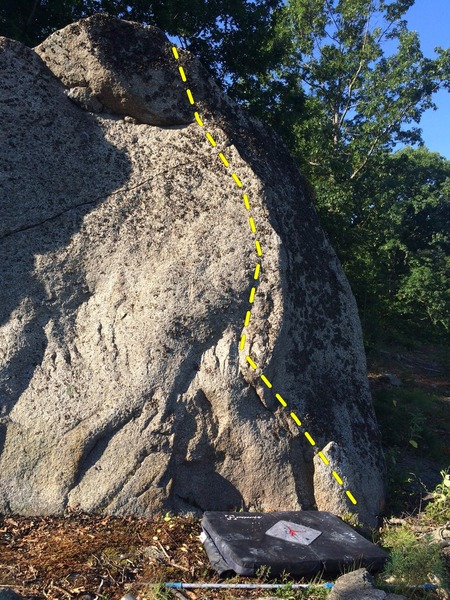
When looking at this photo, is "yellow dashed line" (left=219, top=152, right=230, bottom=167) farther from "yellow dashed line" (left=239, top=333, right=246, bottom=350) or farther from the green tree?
the green tree

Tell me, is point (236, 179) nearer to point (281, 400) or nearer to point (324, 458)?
point (281, 400)

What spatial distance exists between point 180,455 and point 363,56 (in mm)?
17534

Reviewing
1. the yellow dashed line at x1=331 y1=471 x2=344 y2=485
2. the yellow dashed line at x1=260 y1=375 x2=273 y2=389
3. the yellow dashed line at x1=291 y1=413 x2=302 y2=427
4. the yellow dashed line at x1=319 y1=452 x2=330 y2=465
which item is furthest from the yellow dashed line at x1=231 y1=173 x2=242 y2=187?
the yellow dashed line at x1=331 y1=471 x2=344 y2=485

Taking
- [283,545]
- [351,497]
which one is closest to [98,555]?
[283,545]

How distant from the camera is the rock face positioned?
434cm

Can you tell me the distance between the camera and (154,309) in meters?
4.65

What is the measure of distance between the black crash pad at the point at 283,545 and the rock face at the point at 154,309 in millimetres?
437

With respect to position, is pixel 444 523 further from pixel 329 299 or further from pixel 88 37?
pixel 88 37

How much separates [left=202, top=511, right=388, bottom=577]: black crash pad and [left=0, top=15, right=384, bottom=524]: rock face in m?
0.44

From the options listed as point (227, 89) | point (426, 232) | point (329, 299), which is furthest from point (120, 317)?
point (426, 232)

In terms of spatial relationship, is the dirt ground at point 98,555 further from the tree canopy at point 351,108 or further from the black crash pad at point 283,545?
the tree canopy at point 351,108

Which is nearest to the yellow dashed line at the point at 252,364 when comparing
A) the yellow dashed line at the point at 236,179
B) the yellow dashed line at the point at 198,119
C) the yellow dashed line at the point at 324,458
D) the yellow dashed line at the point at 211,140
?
the yellow dashed line at the point at 324,458

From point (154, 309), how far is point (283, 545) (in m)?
1.84

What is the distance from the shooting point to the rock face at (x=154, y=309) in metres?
4.34
